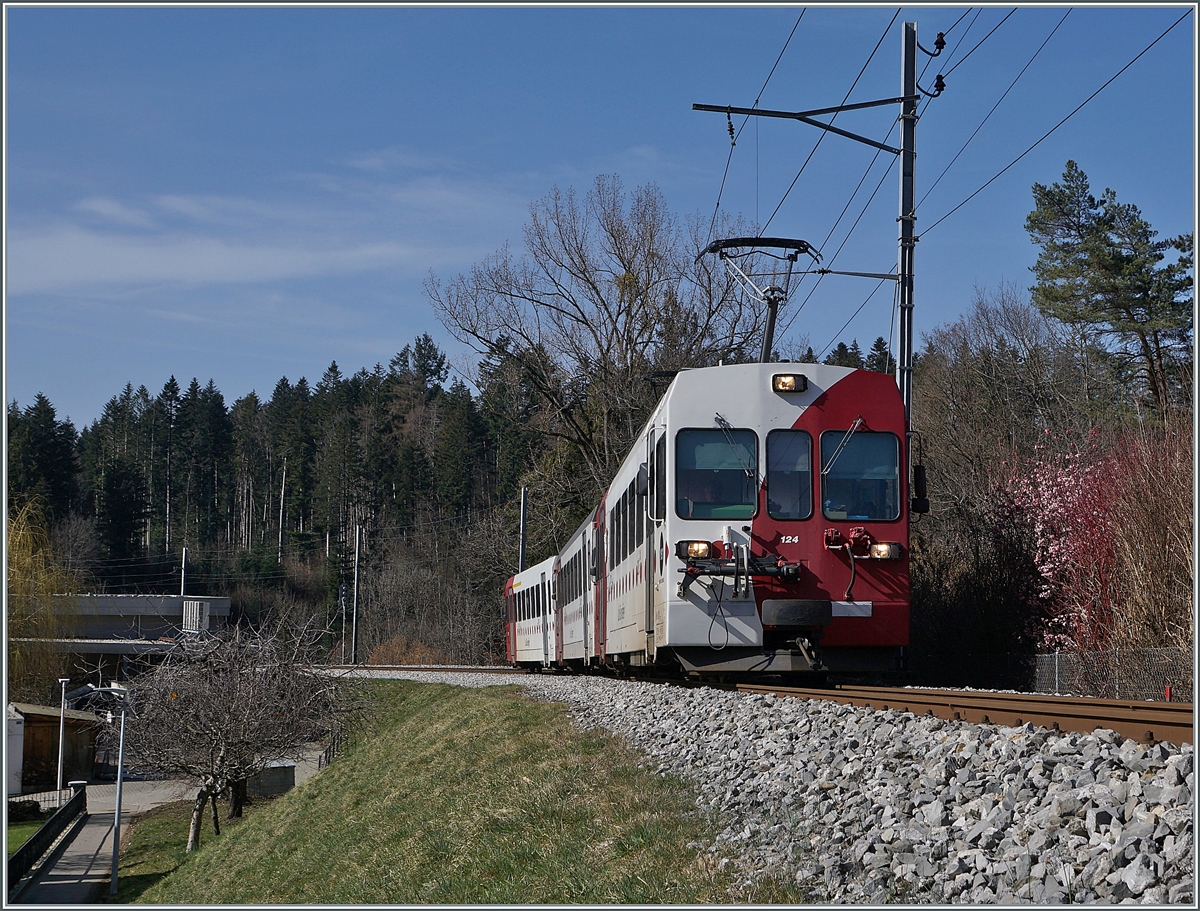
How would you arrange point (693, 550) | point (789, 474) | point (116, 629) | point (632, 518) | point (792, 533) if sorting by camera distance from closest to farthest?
1. point (693, 550)
2. point (792, 533)
3. point (789, 474)
4. point (632, 518)
5. point (116, 629)

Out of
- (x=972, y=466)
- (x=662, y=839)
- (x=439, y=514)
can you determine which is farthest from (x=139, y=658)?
(x=439, y=514)

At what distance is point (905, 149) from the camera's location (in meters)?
16.2

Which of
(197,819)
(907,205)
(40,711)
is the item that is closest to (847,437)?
(907,205)

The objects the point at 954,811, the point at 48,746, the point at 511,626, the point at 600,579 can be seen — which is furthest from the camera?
the point at 48,746

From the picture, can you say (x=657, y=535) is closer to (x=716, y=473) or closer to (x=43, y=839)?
(x=716, y=473)

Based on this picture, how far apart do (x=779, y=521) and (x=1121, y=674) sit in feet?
13.0

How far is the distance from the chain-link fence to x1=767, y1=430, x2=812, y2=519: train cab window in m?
3.58

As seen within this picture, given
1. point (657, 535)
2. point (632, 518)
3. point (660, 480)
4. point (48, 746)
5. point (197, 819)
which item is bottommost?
point (48, 746)

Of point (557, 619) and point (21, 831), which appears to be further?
point (21, 831)

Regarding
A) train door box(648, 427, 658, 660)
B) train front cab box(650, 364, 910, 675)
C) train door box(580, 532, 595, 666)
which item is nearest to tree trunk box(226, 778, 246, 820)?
train door box(580, 532, 595, 666)

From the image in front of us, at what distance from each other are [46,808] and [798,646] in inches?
1353

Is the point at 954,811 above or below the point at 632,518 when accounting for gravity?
below

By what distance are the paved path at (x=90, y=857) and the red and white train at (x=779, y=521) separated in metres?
15.8

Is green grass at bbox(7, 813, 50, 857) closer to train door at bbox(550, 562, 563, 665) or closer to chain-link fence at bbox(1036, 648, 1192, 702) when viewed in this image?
train door at bbox(550, 562, 563, 665)
